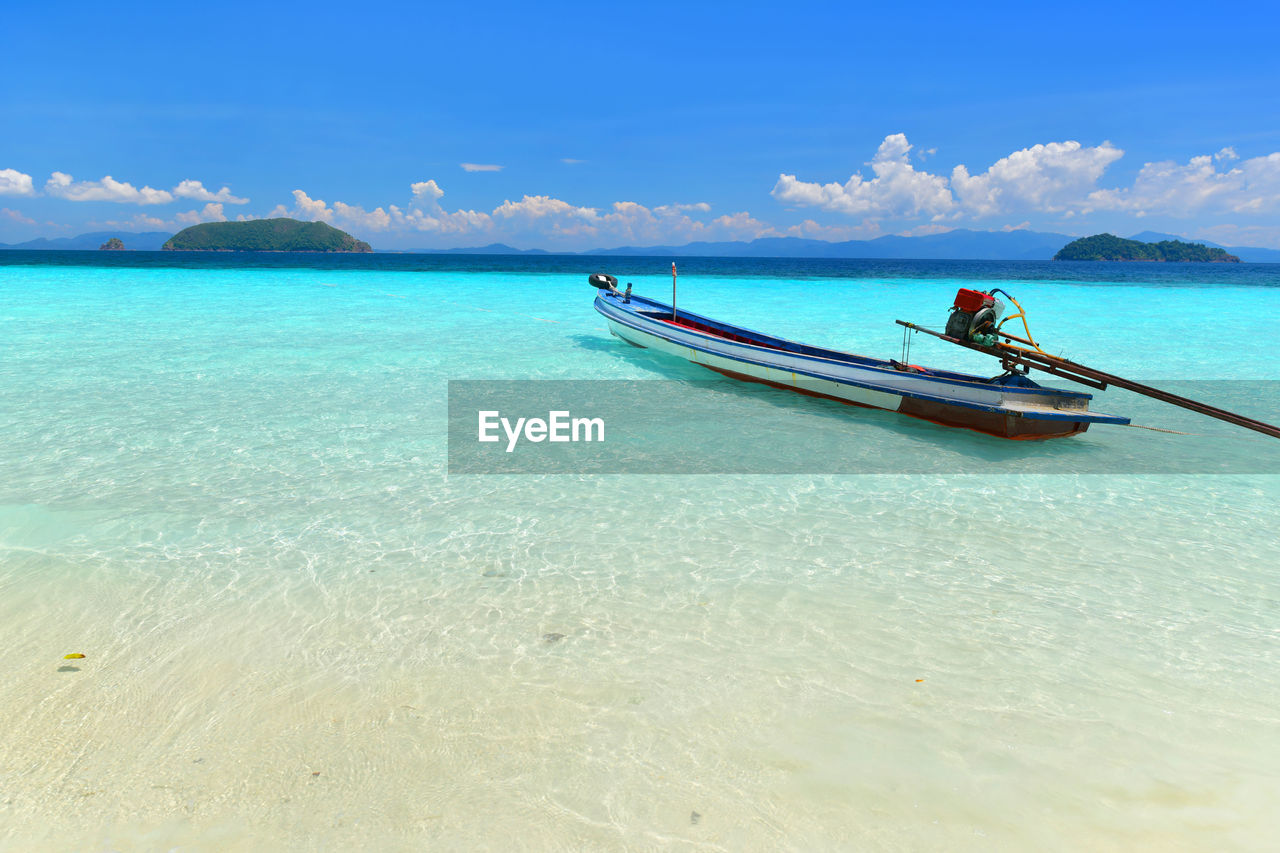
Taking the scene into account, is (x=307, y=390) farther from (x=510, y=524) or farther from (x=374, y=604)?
(x=374, y=604)

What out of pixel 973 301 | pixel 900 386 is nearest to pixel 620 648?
pixel 900 386

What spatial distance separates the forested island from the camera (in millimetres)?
179875

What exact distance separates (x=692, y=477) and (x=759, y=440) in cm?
213

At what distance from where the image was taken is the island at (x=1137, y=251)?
7082 inches

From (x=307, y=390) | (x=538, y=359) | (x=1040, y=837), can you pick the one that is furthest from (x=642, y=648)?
(x=538, y=359)

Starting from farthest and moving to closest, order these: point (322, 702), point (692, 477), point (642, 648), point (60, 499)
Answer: point (692, 477), point (60, 499), point (642, 648), point (322, 702)

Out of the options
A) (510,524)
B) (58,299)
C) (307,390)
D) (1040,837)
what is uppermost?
(58,299)

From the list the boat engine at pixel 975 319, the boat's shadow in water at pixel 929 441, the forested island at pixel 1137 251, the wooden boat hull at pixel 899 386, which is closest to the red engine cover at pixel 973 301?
the boat engine at pixel 975 319

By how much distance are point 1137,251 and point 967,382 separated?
218099 millimetres

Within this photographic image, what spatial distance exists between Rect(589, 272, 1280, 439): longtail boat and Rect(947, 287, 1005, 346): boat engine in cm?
1

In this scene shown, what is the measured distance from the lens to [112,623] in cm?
515

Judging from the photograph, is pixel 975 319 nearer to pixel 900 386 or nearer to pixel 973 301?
pixel 973 301
